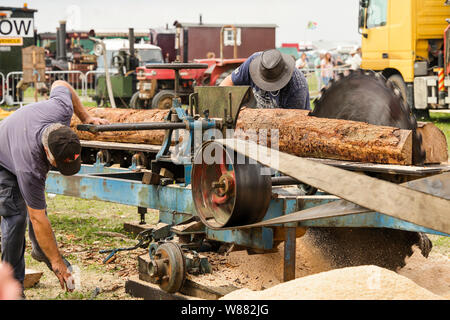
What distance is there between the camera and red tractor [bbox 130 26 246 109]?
49.8 feet

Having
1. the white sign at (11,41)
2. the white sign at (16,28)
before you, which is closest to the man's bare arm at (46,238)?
the white sign at (11,41)

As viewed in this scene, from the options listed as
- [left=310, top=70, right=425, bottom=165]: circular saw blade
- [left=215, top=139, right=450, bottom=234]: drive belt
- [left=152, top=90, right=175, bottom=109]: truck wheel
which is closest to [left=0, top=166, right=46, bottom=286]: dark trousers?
[left=215, top=139, right=450, bottom=234]: drive belt

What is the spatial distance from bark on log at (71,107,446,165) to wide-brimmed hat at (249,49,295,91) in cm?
43

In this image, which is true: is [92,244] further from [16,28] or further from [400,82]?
[16,28]

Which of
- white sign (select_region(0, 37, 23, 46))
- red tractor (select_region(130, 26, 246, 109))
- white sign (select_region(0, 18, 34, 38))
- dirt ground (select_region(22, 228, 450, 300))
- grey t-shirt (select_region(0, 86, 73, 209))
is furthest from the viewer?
white sign (select_region(0, 18, 34, 38))

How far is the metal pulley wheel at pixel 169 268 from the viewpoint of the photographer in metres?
3.94

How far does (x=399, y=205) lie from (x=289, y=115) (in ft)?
6.86

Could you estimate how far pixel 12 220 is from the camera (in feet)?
12.9

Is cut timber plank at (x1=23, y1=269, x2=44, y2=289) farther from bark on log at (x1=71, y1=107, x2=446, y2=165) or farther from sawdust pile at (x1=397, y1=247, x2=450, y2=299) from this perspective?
sawdust pile at (x1=397, y1=247, x2=450, y2=299)

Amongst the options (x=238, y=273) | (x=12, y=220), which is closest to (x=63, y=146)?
(x=12, y=220)

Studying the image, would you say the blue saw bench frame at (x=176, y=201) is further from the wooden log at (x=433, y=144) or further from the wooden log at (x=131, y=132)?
the wooden log at (x=433, y=144)

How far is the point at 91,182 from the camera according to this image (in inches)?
202

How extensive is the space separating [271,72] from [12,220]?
8.36 feet

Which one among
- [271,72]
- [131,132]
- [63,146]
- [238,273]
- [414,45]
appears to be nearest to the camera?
[63,146]
